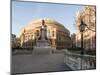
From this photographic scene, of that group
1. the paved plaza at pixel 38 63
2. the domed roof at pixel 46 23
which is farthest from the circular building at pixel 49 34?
the paved plaza at pixel 38 63

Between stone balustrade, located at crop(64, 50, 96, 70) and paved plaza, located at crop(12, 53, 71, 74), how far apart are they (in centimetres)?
7

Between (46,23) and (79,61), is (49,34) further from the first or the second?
(79,61)

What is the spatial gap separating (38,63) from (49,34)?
413mm

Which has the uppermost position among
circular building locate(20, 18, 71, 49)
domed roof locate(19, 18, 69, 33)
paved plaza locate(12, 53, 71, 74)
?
domed roof locate(19, 18, 69, 33)

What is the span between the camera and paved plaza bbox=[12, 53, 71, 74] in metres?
2.57

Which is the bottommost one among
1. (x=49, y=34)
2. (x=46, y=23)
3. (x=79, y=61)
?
(x=79, y=61)

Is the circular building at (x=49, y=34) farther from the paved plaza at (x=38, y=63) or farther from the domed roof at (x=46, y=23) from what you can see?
the paved plaza at (x=38, y=63)

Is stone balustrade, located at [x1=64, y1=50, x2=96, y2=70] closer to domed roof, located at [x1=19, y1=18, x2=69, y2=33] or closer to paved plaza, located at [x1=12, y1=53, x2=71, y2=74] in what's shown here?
paved plaza, located at [x1=12, y1=53, x2=71, y2=74]

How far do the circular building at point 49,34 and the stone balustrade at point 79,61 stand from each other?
0.15m

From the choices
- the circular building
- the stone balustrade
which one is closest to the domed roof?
the circular building

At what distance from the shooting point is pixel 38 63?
265 centimetres

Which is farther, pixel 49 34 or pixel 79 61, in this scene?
pixel 79 61

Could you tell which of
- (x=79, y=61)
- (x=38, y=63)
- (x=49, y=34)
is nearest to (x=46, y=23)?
(x=49, y=34)

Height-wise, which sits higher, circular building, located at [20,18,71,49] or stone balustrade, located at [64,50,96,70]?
circular building, located at [20,18,71,49]
